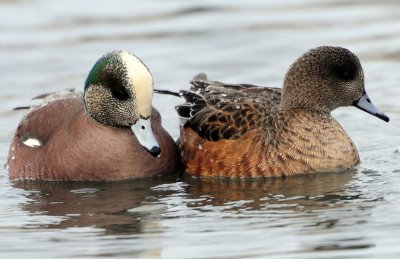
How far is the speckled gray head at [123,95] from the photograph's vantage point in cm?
991

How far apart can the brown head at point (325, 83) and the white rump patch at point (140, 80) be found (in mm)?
1307

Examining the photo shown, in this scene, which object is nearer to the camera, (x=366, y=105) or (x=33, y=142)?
(x=366, y=105)

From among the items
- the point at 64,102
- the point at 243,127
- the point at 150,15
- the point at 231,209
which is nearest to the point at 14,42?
the point at 150,15

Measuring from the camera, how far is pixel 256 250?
26.0ft

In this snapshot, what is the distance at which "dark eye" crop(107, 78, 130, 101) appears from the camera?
33.0ft

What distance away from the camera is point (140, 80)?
9.91 meters

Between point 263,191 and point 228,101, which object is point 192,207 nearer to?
point 263,191

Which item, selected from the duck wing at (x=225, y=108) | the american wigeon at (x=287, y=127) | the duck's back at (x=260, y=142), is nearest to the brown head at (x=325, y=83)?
the american wigeon at (x=287, y=127)

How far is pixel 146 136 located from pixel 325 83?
5.40 feet

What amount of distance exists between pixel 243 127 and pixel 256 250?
8.63 ft

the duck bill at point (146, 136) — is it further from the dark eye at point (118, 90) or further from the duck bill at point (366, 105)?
the duck bill at point (366, 105)

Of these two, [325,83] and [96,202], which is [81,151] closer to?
[96,202]

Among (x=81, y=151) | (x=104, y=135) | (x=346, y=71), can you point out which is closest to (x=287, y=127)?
(x=346, y=71)

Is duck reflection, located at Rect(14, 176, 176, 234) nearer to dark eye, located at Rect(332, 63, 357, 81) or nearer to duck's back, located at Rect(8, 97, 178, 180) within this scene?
duck's back, located at Rect(8, 97, 178, 180)
